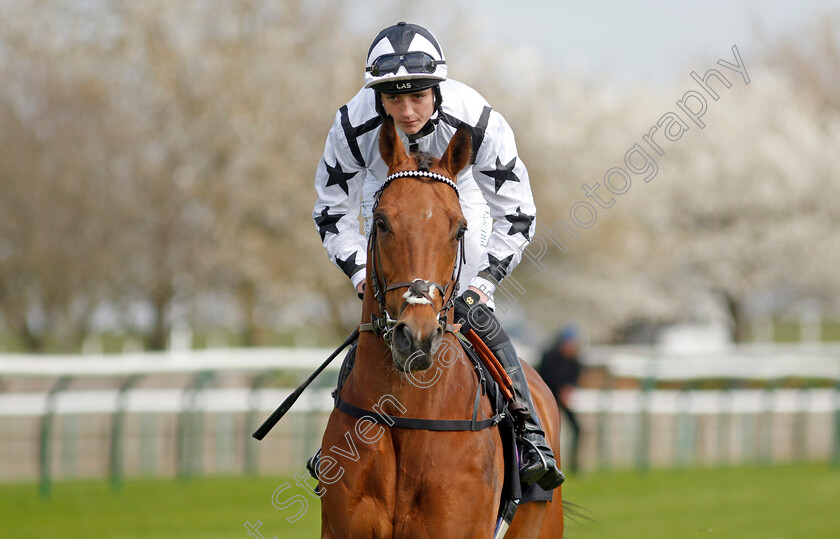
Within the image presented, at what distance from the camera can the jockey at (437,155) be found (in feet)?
15.3

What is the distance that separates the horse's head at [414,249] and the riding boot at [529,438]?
0.89 meters

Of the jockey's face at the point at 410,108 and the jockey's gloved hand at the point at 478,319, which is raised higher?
the jockey's face at the point at 410,108

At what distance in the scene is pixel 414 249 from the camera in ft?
12.9

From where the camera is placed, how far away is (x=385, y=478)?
13.6 ft

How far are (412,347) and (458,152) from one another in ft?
2.98

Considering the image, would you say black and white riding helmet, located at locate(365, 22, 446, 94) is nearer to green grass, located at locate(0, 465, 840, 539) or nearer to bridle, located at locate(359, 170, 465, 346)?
bridle, located at locate(359, 170, 465, 346)

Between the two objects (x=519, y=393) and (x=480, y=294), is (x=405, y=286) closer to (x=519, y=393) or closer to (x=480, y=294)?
(x=480, y=294)

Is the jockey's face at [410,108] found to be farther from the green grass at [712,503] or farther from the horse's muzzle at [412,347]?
the green grass at [712,503]

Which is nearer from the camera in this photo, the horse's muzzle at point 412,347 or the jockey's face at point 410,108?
the horse's muzzle at point 412,347

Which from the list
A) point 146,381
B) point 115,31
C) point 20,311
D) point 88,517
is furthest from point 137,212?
point 88,517

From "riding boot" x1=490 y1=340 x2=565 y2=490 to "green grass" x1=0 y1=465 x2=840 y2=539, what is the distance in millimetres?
4243

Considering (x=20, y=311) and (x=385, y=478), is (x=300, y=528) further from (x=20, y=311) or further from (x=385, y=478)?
(x=20, y=311)

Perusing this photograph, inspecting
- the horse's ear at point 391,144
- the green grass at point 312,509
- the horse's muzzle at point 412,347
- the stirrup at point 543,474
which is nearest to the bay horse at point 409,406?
the horse's ear at point 391,144

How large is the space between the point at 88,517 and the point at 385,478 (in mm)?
7494
